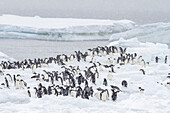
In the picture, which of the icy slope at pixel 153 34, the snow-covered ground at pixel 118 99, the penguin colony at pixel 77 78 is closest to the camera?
the snow-covered ground at pixel 118 99

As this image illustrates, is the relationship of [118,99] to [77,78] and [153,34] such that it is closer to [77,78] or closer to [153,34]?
[77,78]

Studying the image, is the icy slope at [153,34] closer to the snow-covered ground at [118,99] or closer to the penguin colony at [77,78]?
the penguin colony at [77,78]

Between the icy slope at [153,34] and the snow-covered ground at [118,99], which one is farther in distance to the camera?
the icy slope at [153,34]

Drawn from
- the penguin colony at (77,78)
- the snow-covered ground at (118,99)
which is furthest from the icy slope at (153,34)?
the snow-covered ground at (118,99)

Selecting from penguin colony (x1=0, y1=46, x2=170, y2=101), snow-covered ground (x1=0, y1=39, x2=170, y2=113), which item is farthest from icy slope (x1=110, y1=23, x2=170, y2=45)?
snow-covered ground (x1=0, y1=39, x2=170, y2=113)

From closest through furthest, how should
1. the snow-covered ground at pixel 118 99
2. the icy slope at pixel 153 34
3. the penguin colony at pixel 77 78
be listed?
the snow-covered ground at pixel 118 99 → the penguin colony at pixel 77 78 → the icy slope at pixel 153 34

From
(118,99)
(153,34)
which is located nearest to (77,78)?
(118,99)

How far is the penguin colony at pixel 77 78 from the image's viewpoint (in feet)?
36.9

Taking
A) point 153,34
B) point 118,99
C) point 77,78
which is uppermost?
point 153,34

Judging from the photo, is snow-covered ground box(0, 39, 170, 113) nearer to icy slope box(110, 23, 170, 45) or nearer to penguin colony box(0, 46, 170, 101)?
penguin colony box(0, 46, 170, 101)

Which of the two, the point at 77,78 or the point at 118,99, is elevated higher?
the point at 77,78

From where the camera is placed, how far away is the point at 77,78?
13438 mm

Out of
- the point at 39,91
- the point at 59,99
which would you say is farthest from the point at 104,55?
the point at 59,99

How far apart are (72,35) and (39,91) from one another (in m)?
27.7
